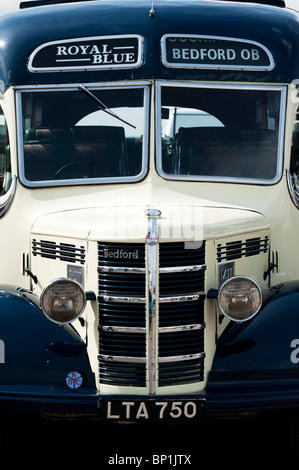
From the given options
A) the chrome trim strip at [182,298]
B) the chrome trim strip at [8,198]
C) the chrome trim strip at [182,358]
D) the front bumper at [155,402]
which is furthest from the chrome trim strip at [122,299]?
the chrome trim strip at [8,198]

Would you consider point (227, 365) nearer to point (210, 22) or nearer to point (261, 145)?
point (261, 145)

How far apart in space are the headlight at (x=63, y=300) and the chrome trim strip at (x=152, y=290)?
1.23 ft

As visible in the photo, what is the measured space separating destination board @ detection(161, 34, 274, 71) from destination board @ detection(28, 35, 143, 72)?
214 mm

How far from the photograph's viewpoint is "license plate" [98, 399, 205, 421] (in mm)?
4336

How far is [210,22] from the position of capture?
17.9 ft

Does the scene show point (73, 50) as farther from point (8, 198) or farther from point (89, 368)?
point (89, 368)

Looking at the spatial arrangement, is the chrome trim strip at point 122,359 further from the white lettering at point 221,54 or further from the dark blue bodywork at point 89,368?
the white lettering at point 221,54

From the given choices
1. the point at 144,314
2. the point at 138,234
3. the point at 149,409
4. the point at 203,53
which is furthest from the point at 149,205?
the point at 149,409

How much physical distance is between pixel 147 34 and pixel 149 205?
4.01ft

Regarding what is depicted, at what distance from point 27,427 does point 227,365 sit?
1.76m

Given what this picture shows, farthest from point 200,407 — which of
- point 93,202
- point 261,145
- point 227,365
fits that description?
point 261,145

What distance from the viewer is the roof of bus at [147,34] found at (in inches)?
210
